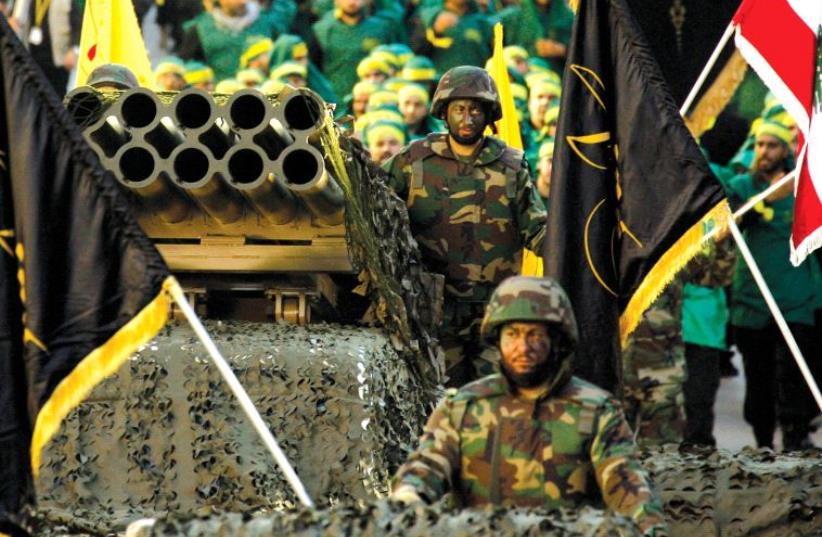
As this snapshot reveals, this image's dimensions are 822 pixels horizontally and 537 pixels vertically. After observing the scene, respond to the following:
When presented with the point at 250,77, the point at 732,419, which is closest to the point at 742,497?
the point at 732,419

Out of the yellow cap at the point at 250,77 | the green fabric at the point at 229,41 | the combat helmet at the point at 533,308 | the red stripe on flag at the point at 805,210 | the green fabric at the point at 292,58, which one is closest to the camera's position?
the combat helmet at the point at 533,308

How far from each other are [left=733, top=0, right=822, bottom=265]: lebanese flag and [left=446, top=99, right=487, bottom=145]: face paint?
5.36 feet

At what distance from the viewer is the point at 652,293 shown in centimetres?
1212

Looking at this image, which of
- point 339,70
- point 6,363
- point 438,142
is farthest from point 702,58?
point 6,363

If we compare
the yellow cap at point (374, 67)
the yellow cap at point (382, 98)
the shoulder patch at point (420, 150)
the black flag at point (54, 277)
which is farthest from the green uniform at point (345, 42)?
the black flag at point (54, 277)

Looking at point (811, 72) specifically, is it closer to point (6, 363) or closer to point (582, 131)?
point (582, 131)

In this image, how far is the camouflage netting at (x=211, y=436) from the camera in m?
12.3

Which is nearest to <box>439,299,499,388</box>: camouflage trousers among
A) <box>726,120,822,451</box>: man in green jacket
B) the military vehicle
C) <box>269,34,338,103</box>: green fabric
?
the military vehicle

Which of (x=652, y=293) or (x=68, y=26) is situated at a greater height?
(x=68, y=26)

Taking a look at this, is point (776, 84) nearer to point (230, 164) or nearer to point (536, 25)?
point (230, 164)

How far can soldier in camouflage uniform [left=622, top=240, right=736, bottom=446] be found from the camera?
16.0m

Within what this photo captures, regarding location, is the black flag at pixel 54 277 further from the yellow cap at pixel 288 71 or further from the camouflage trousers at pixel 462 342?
the yellow cap at pixel 288 71

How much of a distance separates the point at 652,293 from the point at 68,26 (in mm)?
10861

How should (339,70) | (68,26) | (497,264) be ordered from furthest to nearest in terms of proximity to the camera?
(68,26) → (339,70) → (497,264)
